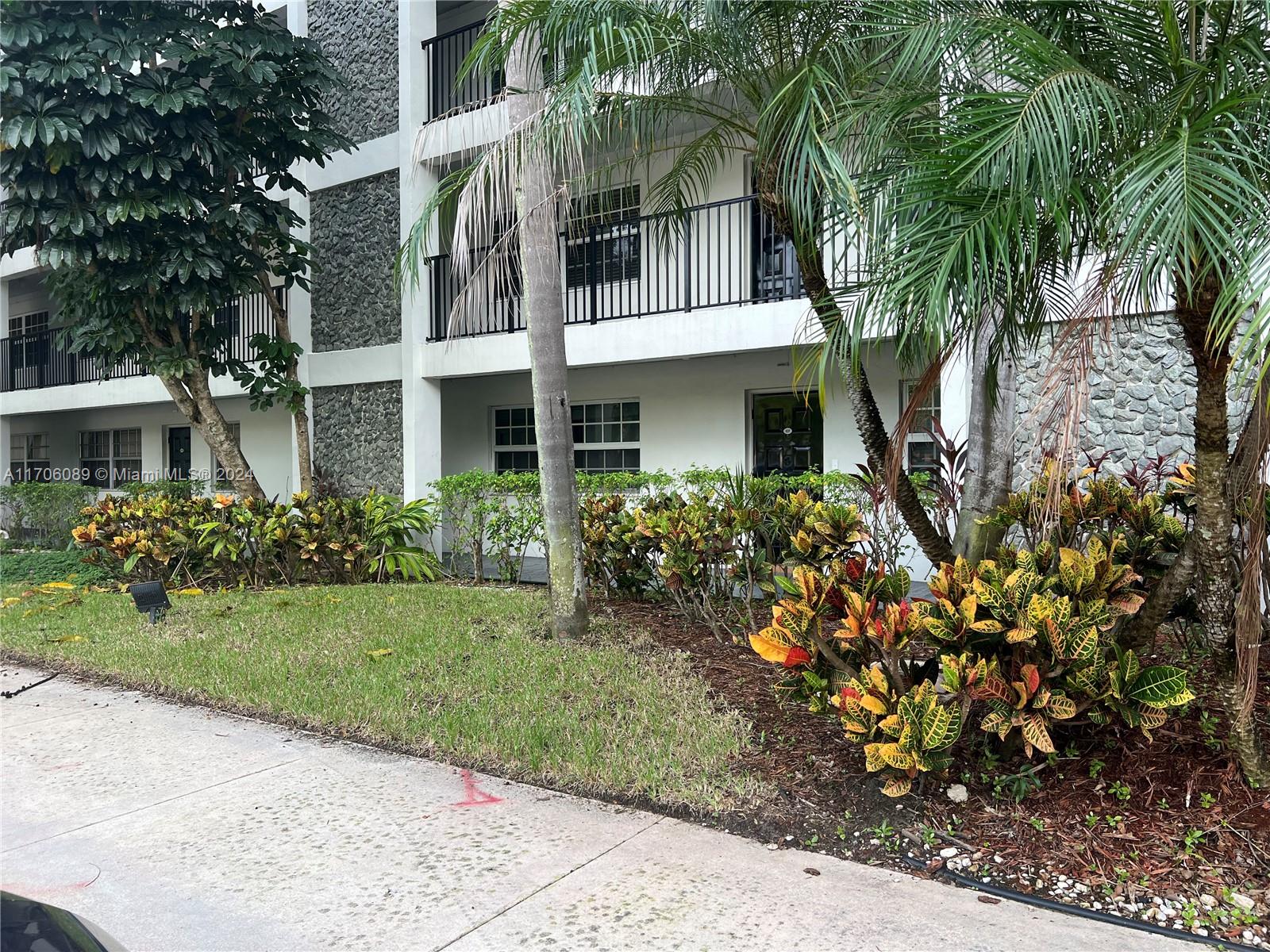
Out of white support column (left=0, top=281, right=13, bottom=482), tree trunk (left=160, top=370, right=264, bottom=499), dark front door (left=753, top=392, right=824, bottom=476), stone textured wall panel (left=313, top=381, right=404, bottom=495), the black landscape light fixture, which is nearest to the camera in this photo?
the black landscape light fixture

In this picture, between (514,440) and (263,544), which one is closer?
(263,544)

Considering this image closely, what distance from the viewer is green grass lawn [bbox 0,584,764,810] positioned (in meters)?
4.71

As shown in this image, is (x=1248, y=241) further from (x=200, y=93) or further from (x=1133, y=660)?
(x=200, y=93)

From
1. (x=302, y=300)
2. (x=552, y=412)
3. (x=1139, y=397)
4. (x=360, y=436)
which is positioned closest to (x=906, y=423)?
(x=552, y=412)

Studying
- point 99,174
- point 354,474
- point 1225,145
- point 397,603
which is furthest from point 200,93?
point 1225,145

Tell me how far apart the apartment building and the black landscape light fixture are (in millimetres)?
4877

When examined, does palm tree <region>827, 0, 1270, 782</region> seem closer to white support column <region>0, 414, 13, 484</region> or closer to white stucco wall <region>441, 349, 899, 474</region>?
white stucco wall <region>441, 349, 899, 474</region>

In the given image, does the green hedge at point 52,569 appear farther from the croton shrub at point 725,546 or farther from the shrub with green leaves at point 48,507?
the croton shrub at point 725,546

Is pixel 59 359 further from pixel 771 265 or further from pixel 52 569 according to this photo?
pixel 771 265

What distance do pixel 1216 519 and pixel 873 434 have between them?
76.9 inches

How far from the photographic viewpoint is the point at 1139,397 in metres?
8.21

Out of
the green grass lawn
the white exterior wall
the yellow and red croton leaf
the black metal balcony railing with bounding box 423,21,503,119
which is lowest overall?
the green grass lawn

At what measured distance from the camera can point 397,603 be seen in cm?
927

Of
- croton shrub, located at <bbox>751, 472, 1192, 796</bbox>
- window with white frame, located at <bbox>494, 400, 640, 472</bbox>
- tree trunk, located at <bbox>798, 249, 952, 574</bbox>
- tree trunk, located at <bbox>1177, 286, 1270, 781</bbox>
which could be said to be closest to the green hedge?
window with white frame, located at <bbox>494, 400, 640, 472</bbox>
